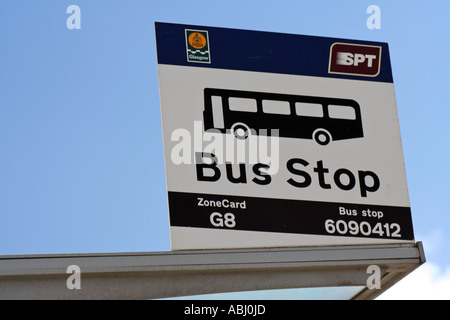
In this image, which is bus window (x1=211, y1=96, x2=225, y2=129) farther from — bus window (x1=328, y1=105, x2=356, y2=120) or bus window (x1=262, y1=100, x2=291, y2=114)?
bus window (x1=328, y1=105, x2=356, y2=120)

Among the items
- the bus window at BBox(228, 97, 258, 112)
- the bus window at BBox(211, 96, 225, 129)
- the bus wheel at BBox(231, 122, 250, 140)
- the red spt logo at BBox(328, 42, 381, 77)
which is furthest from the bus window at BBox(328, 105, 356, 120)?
the bus window at BBox(211, 96, 225, 129)

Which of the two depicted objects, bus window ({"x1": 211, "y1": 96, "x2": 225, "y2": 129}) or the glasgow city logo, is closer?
bus window ({"x1": 211, "y1": 96, "x2": 225, "y2": 129})

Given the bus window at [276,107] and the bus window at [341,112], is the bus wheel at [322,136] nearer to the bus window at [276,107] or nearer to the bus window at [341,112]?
the bus window at [341,112]

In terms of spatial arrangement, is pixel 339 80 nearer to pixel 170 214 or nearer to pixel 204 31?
pixel 204 31

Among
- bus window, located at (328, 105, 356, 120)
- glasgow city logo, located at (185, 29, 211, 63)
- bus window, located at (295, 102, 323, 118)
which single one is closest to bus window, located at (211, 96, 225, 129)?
glasgow city logo, located at (185, 29, 211, 63)

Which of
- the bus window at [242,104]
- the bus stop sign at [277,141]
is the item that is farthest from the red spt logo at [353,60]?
the bus window at [242,104]

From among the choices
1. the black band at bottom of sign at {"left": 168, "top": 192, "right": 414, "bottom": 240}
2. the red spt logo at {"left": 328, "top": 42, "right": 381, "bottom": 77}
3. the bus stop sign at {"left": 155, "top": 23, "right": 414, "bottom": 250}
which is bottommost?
the black band at bottom of sign at {"left": 168, "top": 192, "right": 414, "bottom": 240}

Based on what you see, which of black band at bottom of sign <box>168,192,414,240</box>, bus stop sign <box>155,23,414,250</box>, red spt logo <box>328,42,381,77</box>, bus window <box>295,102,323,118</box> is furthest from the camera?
red spt logo <box>328,42,381,77</box>

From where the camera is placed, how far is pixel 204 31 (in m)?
8.31

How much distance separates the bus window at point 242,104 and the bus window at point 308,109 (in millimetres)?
456

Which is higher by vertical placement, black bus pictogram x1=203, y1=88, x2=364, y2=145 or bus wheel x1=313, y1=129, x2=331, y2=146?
black bus pictogram x1=203, y1=88, x2=364, y2=145

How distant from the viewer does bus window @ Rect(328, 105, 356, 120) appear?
27.5 feet

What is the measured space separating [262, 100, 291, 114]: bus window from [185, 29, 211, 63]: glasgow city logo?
0.75 m

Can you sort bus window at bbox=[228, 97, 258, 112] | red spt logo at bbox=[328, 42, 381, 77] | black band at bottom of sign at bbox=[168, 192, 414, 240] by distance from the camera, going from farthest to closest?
red spt logo at bbox=[328, 42, 381, 77], bus window at bbox=[228, 97, 258, 112], black band at bottom of sign at bbox=[168, 192, 414, 240]
